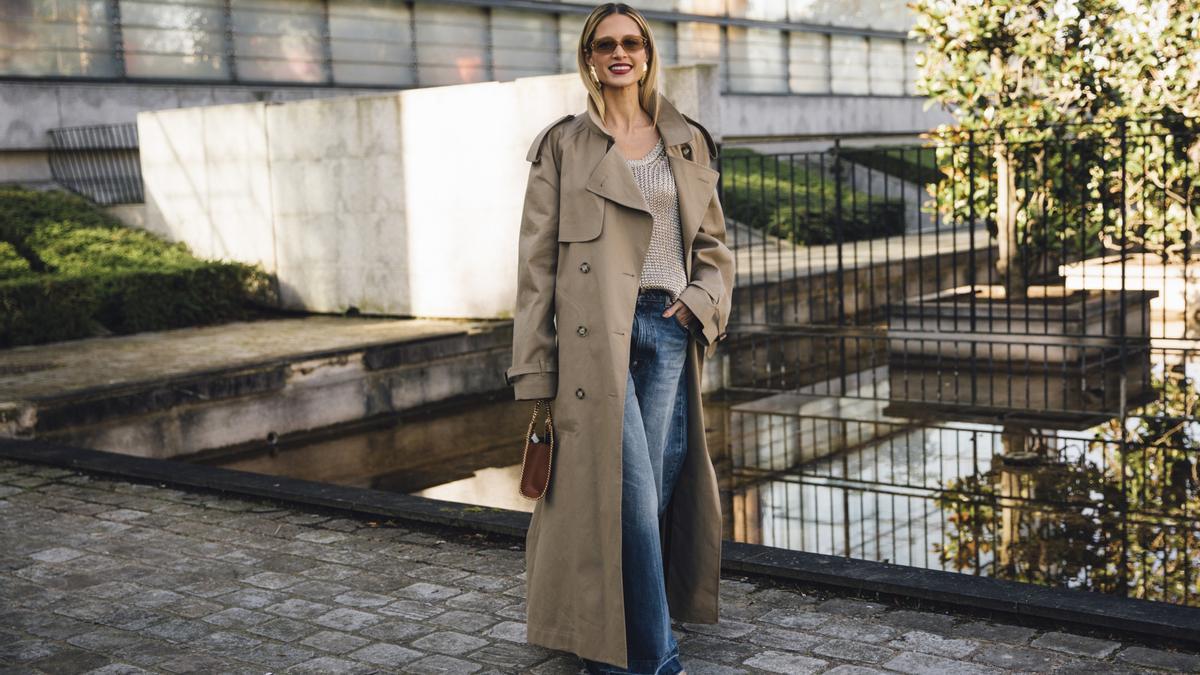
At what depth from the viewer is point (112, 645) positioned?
14.1 ft

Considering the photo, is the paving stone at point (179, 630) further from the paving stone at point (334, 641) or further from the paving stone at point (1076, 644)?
the paving stone at point (1076, 644)

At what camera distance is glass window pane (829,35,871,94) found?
3534cm

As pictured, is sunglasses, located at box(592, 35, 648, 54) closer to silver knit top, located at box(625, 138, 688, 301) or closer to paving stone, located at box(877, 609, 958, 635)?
silver knit top, located at box(625, 138, 688, 301)

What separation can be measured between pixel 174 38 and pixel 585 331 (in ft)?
64.6

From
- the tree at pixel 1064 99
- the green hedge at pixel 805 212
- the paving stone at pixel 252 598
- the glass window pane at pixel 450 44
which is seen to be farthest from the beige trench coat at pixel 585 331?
the glass window pane at pixel 450 44

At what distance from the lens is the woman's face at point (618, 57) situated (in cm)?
366

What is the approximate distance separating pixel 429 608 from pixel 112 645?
3.50 feet

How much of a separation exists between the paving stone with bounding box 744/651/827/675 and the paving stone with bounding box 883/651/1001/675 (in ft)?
0.70

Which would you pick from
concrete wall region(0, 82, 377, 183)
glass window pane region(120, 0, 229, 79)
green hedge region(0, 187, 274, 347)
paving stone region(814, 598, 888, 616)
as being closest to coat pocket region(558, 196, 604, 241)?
paving stone region(814, 598, 888, 616)

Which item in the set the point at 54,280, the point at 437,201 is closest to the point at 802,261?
the point at 437,201

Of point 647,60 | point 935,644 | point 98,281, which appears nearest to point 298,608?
point 935,644

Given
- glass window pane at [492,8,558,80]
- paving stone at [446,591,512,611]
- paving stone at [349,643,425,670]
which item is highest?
glass window pane at [492,8,558,80]

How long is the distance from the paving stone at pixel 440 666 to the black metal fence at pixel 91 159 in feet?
51.7

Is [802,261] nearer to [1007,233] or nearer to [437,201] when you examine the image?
[1007,233]
